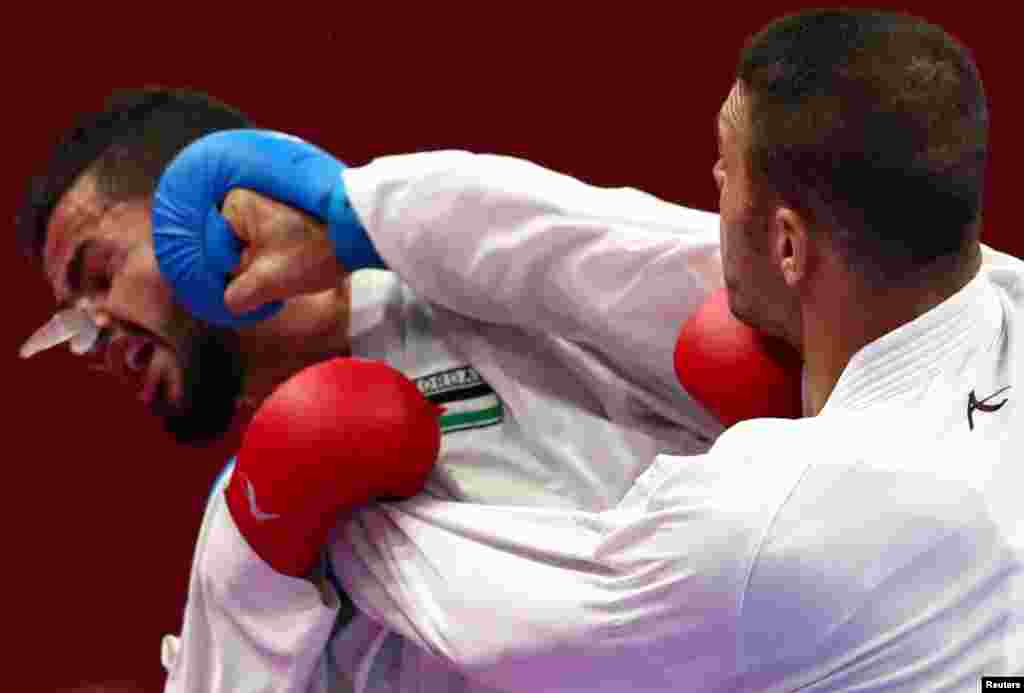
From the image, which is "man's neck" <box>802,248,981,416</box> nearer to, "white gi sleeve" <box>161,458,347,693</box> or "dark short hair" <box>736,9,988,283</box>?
"dark short hair" <box>736,9,988,283</box>

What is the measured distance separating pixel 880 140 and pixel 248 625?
771 mm

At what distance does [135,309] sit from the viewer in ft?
5.27

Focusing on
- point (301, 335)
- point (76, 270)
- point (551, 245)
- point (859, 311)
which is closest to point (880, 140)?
point (859, 311)

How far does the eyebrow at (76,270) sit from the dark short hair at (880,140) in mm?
966

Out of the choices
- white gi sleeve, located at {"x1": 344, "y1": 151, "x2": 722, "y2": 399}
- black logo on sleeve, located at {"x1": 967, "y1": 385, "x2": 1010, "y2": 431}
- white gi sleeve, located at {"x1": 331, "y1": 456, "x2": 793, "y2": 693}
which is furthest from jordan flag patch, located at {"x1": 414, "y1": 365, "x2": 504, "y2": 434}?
black logo on sleeve, located at {"x1": 967, "y1": 385, "x2": 1010, "y2": 431}

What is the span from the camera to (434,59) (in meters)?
1.85

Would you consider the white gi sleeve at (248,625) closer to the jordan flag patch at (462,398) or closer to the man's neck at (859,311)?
the jordan flag patch at (462,398)

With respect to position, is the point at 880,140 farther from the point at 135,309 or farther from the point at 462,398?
the point at 135,309

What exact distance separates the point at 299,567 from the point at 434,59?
869 millimetres

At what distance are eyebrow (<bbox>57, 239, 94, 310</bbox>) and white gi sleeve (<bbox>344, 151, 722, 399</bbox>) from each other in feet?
1.47

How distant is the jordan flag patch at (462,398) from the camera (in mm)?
1450

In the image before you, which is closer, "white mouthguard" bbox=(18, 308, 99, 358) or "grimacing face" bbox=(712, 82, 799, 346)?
"grimacing face" bbox=(712, 82, 799, 346)

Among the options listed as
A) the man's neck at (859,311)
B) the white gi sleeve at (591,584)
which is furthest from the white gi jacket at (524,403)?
the man's neck at (859,311)

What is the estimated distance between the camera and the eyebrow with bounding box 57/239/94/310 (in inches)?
64.1
